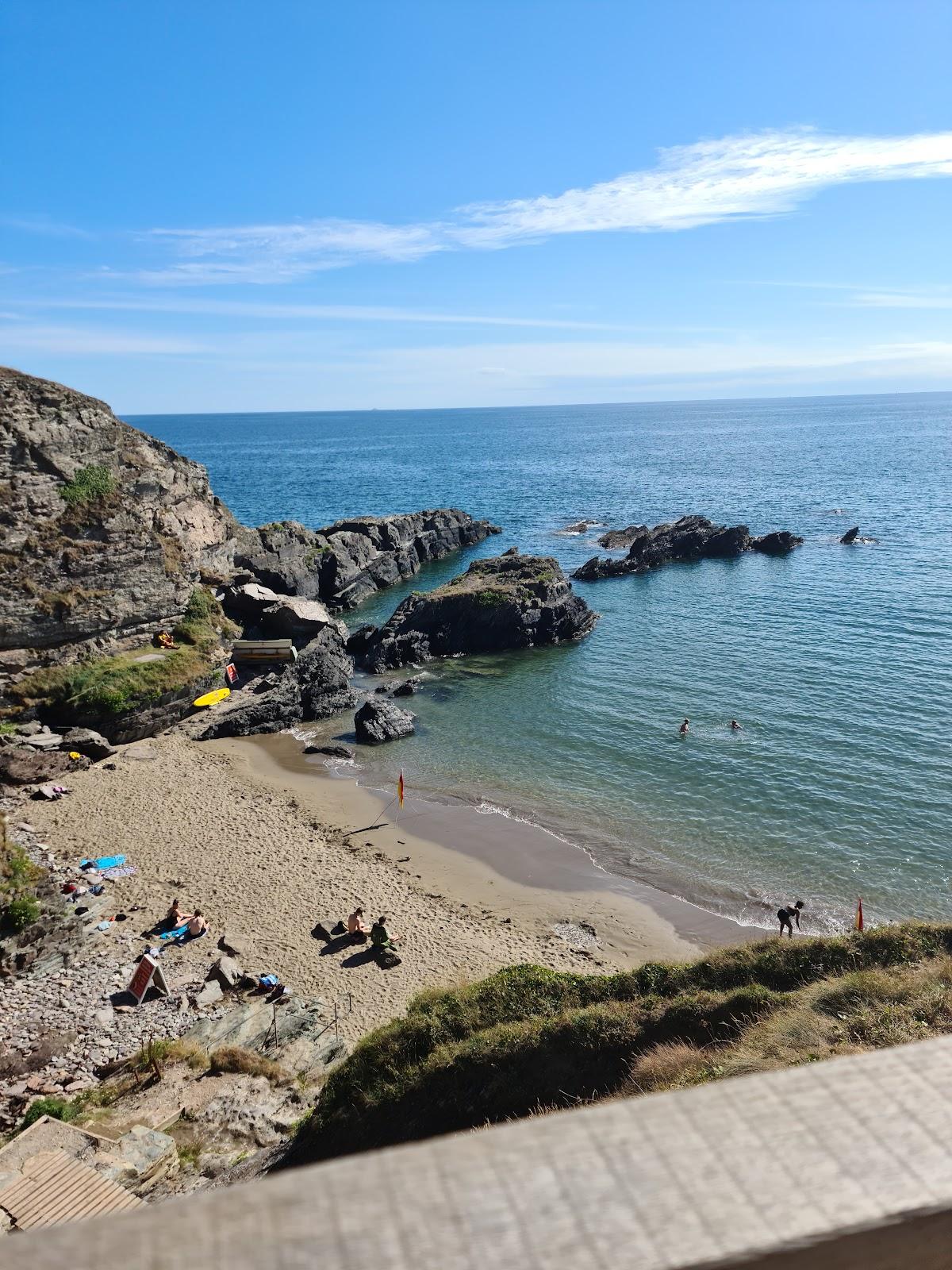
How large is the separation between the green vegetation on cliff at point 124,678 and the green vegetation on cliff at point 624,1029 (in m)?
Answer: 25.3

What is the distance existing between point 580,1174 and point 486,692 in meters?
39.6

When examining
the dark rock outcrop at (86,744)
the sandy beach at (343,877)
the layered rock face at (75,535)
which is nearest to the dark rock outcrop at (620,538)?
the layered rock face at (75,535)

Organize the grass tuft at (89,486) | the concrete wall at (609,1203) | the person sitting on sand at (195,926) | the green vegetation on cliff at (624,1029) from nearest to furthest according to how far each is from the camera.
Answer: the concrete wall at (609,1203), the green vegetation on cliff at (624,1029), the person sitting on sand at (195,926), the grass tuft at (89,486)

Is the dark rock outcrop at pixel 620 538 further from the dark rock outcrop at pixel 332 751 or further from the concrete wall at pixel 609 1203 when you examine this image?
the concrete wall at pixel 609 1203

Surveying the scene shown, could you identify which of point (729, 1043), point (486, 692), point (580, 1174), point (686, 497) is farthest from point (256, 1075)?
point (686, 497)

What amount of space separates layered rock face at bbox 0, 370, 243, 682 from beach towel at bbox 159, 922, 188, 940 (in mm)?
16279

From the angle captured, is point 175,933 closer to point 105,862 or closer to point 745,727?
point 105,862

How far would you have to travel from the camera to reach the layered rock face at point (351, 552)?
5778cm

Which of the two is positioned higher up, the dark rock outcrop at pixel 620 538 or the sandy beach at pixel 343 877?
the dark rock outcrop at pixel 620 538

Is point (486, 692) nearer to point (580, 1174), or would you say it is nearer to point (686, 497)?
point (580, 1174)

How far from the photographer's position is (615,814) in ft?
94.0

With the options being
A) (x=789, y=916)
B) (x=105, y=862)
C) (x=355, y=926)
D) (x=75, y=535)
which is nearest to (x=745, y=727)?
(x=789, y=916)

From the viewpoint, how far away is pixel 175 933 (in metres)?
21.5

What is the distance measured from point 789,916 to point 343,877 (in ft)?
42.3
